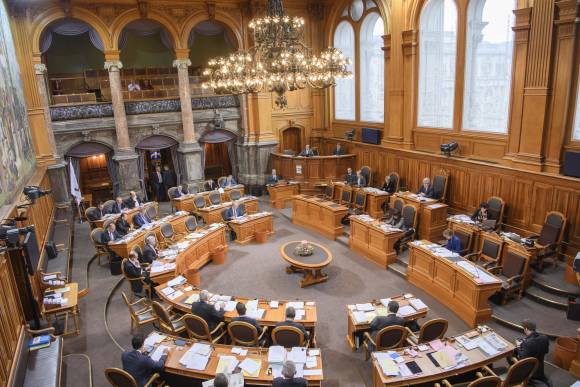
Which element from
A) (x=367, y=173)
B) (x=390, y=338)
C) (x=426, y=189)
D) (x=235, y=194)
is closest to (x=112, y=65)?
(x=235, y=194)

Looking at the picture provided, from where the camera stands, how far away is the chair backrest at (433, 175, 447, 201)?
1218 cm

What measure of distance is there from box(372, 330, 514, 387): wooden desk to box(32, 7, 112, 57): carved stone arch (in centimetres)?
1419

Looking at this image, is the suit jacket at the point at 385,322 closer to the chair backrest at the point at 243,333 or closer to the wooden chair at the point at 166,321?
the chair backrest at the point at 243,333

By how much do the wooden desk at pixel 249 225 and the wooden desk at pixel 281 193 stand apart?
2640 mm

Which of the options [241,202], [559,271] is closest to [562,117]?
[559,271]

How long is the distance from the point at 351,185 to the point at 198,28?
930 cm

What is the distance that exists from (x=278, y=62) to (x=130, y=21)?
875 cm

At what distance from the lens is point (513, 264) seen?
8.42 meters

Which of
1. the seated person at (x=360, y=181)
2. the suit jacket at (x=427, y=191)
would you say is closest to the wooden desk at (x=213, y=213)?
the seated person at (x=360, y=181)

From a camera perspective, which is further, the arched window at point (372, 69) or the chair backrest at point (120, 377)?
the arched window at point (372, 69)

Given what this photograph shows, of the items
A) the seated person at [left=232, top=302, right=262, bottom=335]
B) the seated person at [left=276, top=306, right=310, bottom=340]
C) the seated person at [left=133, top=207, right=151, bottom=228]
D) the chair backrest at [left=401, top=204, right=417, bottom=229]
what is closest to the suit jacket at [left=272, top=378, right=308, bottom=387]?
the seated person at [left=276, top=306, right=310, bottom=340]

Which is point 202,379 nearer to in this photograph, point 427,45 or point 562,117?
point 562,117

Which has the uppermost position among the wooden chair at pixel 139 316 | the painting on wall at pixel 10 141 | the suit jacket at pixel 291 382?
the painting on wall at pixel 10 141

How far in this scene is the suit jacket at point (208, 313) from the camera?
281 inches
